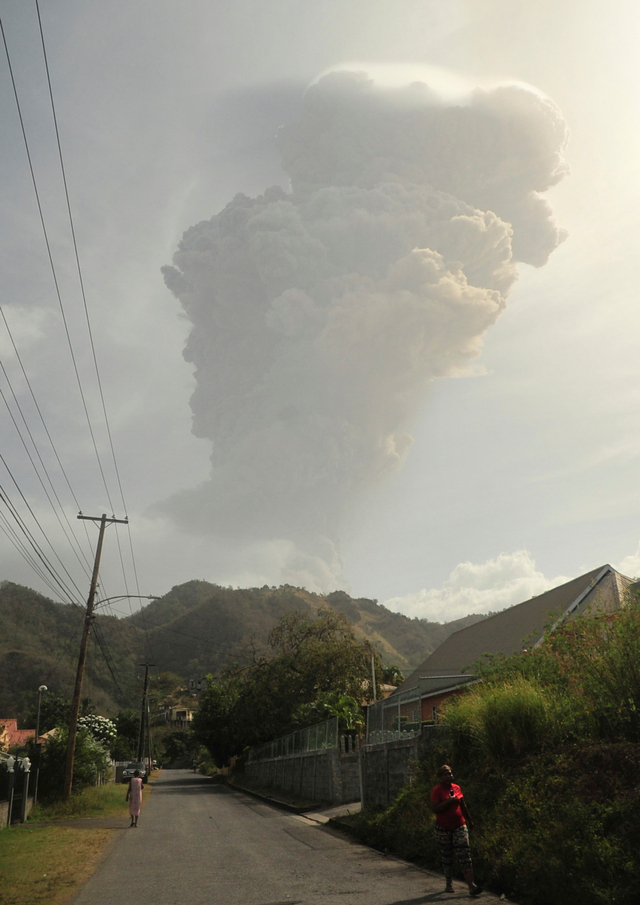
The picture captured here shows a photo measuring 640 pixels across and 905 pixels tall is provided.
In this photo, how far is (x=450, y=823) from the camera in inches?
387

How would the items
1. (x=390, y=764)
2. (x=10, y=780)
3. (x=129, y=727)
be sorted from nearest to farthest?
1. (x=390, y=764)
2. (x=10, y=780)
3. (x=129, y=727)

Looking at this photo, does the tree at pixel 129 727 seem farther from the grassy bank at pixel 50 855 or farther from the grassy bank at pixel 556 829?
the grassy bank at pixel 556 829

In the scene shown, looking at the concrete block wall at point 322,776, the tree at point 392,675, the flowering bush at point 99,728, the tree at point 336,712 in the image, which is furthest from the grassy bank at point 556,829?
the tree at point 392,675

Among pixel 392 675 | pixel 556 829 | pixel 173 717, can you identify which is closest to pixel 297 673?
pixel 392 675

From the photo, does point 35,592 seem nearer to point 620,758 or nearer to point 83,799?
point 83,799

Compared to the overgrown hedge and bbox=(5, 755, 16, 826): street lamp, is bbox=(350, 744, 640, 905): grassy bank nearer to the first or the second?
the overgrown hedge

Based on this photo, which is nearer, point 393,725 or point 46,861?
point 46,861

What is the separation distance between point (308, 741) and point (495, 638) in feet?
41.0

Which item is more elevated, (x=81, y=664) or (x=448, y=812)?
(x=81, y=664)

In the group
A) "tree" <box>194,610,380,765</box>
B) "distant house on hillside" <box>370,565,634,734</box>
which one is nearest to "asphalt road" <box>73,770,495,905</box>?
"distant house on hillside" <box>370,565,634,734</box>

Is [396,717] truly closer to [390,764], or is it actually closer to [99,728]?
[390,764]

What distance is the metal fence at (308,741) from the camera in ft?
87.3

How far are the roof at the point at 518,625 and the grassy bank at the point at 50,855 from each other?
12.2 m

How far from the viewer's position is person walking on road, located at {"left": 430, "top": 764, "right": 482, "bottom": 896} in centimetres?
958
